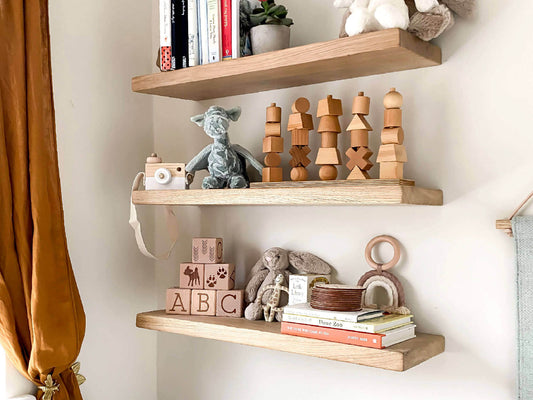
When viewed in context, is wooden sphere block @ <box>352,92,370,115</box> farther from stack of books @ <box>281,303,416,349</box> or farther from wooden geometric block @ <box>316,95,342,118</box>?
stack of books @ <box>281,303,416,349</box>

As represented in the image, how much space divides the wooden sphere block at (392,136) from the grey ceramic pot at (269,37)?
0.36 metres

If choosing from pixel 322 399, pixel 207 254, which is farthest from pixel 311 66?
pixel 322 399

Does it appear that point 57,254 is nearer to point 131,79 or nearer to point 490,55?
point 131,79

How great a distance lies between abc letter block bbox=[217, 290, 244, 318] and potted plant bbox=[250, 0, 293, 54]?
0.65 metres

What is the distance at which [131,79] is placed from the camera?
73.9 inches

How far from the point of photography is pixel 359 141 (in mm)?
1426

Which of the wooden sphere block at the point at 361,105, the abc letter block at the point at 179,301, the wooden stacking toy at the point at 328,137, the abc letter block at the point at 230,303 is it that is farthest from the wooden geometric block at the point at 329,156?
the abc letter block at the point at 179,301

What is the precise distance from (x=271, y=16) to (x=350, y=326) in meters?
0.79

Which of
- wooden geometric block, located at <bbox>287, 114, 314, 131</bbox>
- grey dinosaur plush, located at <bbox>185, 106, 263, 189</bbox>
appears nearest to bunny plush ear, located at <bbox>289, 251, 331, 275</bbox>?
grey dinosaur plush, located at <bbox>185, 106, 263, 189</bbox>

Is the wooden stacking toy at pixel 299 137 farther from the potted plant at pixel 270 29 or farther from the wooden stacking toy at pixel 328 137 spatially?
the potted plant at pixel 270 29

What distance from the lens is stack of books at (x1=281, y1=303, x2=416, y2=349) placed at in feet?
4.28

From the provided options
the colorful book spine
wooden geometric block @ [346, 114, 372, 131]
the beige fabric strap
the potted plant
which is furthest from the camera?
the beige fabric strap

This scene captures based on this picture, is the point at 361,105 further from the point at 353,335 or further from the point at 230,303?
the point at 230,303

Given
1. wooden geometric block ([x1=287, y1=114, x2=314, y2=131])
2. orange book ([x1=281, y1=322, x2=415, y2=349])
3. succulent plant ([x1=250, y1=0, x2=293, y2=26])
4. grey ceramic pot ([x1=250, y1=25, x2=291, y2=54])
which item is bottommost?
orange book ([x1=281, y1=322, x2=415, y2=349])
